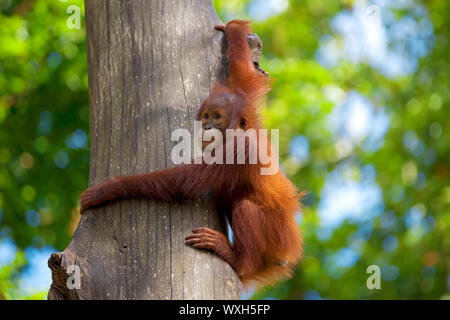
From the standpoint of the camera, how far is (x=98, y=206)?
4.08m

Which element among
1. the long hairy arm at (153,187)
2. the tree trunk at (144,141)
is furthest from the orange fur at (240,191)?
the tree trunk at (144,141)

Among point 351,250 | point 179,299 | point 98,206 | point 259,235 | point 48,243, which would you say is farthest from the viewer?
point 351,250

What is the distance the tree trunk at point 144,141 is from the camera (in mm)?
3650

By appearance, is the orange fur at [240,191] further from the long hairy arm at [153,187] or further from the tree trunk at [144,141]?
the tree trunk at [144,141]

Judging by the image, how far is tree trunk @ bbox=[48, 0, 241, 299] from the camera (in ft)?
12.0

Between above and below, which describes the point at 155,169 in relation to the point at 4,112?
below

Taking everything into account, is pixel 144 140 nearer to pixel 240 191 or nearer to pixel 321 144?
pixel 240 191

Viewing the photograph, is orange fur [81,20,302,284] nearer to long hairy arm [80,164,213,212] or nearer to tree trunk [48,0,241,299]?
long hairy arm [80,164,213,212]

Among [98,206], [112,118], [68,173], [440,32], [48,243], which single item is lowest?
[98,206]

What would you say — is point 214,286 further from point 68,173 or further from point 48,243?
point 48,243

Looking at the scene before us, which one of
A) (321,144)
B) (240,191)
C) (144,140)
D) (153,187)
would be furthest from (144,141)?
(321,144)

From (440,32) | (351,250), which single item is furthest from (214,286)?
(440,32)

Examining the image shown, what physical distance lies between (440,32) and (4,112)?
848cm

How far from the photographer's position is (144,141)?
4.11m
